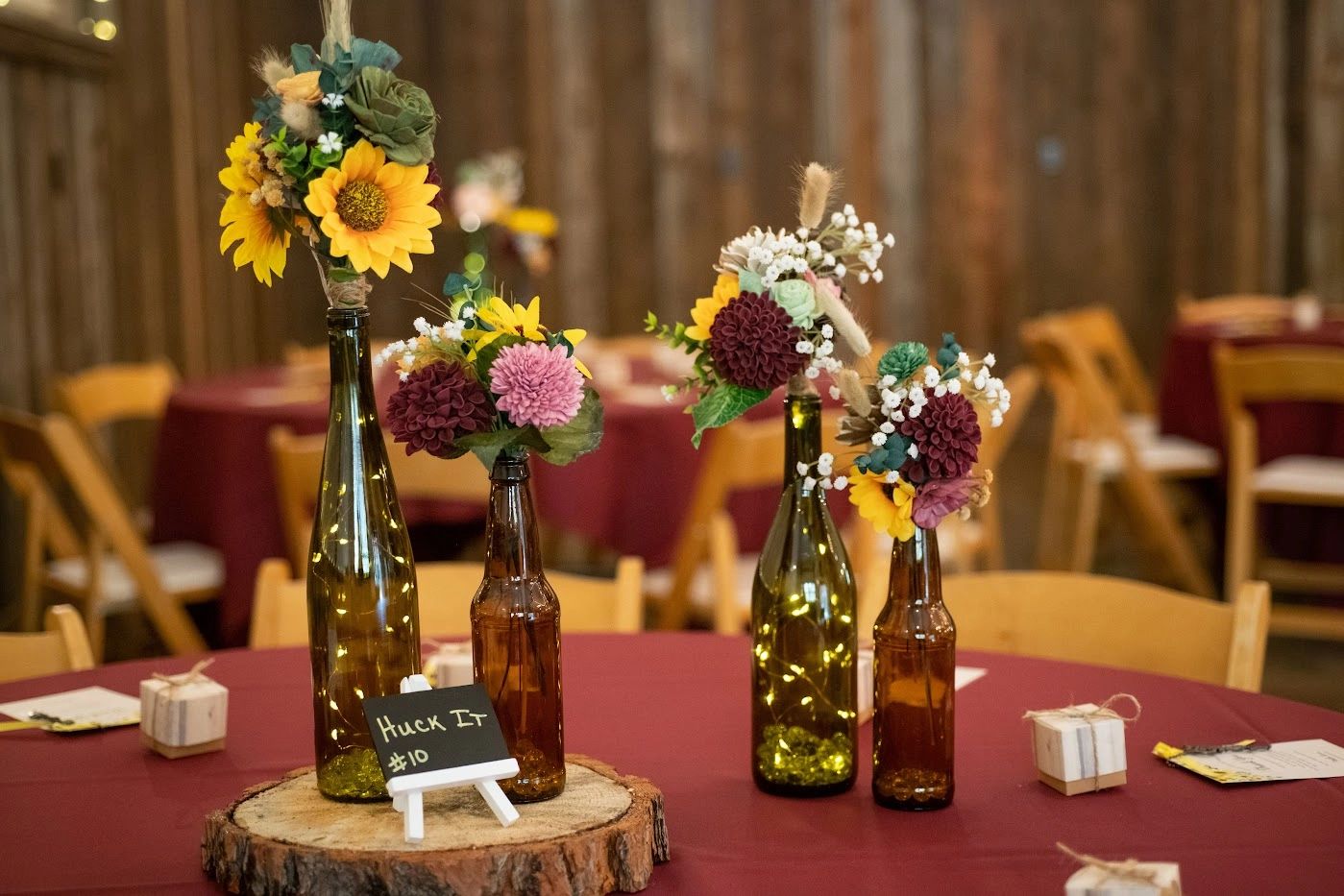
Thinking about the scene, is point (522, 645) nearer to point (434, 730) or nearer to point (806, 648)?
point (434, 730)

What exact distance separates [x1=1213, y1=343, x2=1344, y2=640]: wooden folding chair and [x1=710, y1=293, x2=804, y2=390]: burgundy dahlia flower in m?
3.13

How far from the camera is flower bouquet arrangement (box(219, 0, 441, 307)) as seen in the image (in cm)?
109

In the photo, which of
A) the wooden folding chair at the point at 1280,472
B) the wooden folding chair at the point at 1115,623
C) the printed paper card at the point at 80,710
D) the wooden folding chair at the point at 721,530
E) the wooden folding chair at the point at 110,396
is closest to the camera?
the printed paper card at the point at 80,710

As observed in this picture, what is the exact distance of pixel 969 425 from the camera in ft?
3.74

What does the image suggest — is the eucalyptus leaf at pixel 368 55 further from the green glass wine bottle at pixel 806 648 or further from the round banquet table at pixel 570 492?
the round banquet table at pixel 570 492

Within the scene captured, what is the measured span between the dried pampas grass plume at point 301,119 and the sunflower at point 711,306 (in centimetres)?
32

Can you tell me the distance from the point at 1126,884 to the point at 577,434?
1.57 feet

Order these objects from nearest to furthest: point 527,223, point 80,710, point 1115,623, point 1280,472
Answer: point 80,710 → point 1115,623 → point 1280,472 → point 527,223

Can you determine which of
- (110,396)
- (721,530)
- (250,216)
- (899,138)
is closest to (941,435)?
(250,216)

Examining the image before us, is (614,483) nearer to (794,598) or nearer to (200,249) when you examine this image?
(794,598)

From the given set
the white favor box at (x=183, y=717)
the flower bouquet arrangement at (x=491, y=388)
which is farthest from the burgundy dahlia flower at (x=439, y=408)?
the white favor box at (x=183, y=717)

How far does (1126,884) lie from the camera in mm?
960

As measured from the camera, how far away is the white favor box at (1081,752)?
1248mm

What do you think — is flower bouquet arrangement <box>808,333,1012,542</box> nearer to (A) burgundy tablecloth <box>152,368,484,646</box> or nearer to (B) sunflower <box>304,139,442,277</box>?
(B) sunflower <box>304,139,442,277</box>
